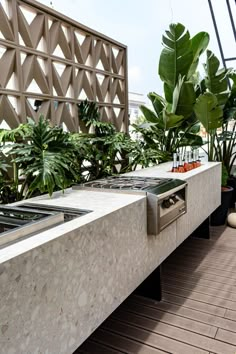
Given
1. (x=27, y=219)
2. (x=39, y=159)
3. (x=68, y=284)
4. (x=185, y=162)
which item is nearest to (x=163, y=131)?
(x=185, y=162)

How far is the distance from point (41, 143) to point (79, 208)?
692mm

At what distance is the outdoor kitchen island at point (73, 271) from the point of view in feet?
3.62

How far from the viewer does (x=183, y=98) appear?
12.1ft

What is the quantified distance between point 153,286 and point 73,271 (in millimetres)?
1267

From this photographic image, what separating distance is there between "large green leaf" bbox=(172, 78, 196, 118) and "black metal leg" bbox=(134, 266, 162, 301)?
6.99 feet

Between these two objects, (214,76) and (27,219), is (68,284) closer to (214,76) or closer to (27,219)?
(27,219)

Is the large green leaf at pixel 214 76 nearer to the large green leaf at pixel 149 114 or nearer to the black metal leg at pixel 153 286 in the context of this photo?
the large green leaf at pixel 149 114

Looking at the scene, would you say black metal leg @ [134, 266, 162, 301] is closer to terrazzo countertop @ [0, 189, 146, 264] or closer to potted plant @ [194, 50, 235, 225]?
terrazzo countertop @ [0, 189, 146, 264]

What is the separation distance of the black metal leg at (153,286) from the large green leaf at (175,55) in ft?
8.21

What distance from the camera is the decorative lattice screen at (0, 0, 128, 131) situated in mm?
2459

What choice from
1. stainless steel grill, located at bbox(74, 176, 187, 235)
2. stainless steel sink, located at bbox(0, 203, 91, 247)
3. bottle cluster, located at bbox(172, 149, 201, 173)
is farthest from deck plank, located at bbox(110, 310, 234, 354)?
bottle cluster, located at bbox(172, 149, 201, 173)

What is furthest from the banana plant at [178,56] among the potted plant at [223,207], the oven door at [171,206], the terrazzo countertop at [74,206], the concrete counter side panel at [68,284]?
the concrete counter side panel at [68,284]

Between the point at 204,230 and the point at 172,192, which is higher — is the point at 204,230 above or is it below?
below

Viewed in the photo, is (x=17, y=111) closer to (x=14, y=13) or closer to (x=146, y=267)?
(x=14, y=13)
